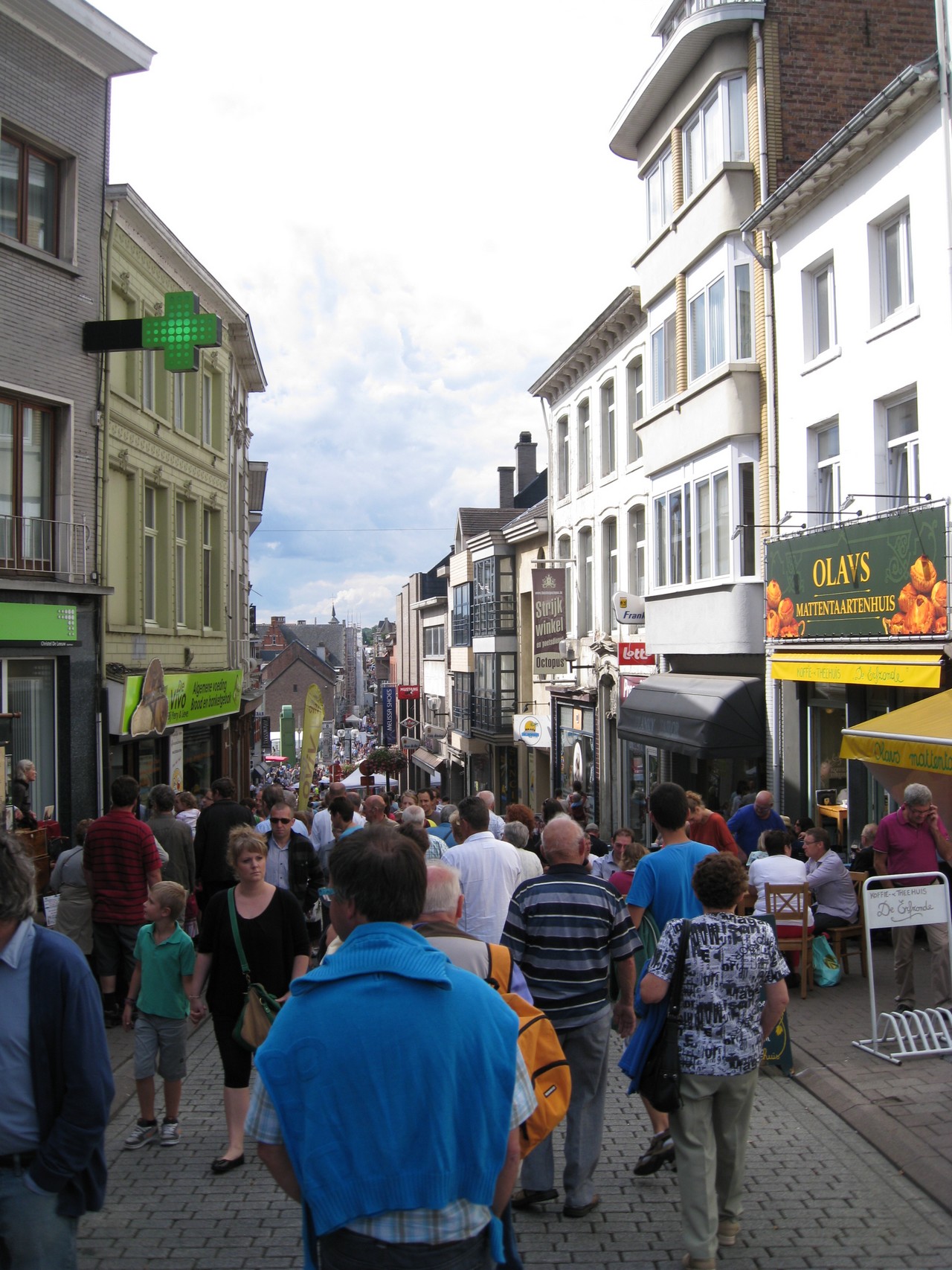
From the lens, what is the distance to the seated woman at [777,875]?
9.12 m

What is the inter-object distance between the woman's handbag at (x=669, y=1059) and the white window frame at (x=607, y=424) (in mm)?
21776

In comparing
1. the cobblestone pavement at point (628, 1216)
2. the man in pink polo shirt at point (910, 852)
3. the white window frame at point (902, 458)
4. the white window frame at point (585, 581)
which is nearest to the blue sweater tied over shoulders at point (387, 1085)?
the cobblestone pavement at point (628, 1216)

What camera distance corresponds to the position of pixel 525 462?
4944 cm

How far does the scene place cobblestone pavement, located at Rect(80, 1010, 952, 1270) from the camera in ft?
15.7

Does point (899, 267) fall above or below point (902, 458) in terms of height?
above

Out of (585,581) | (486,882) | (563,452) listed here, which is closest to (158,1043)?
(486,882)

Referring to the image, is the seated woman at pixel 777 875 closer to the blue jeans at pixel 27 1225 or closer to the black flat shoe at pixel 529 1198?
the black flat shoe at pixel 529 1198

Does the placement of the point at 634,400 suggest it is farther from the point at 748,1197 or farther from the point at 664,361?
the point at 748,1197

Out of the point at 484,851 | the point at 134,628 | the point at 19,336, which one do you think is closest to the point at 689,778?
the point at 134,628

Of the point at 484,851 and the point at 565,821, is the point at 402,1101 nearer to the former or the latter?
the point at 565,821

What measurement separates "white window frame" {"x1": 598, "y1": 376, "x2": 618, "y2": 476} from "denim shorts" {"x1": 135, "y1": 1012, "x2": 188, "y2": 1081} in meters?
20.9

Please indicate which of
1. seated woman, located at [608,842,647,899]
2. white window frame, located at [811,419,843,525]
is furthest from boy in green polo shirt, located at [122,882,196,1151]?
white window frame, located at [811,419,843,525]

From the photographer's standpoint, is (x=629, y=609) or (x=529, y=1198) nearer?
(x=529, y=1198)

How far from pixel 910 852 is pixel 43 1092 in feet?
23.1
